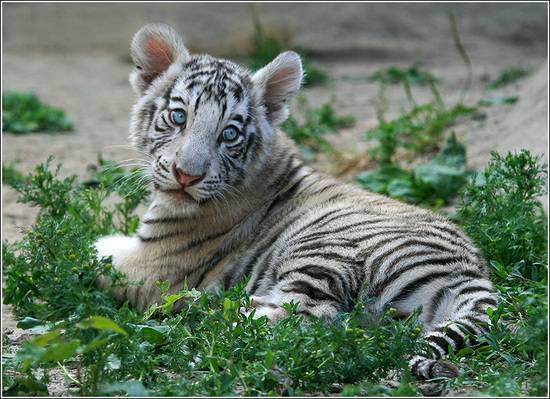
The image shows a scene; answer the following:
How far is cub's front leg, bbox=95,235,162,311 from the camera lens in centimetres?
576

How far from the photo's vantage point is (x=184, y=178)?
5.59 m

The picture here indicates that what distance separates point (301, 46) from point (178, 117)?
902cm

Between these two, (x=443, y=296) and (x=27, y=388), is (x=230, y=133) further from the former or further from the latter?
(x=27, y=388)

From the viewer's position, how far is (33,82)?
12.8 metres

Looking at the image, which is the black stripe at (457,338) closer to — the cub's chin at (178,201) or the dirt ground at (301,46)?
the cub's chin at (178,201)

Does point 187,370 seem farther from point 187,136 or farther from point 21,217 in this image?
point 21,217

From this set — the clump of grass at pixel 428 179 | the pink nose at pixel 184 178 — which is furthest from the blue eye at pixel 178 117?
the clump of grass at pixel 428 179

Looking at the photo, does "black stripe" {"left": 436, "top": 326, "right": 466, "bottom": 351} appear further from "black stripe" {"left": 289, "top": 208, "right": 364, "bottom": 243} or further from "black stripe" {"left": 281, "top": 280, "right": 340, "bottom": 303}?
"black stripe" {"left": 289, "top": 208, "right": 364, "bottom": 243}

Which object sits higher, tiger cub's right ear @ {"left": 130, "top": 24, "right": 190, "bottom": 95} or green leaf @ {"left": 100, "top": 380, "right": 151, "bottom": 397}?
tiger cub's right ear @ {"left": 130, "top": 24, "right": 190, "bottom": 95}

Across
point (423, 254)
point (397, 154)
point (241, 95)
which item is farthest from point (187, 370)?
point (397, 154)

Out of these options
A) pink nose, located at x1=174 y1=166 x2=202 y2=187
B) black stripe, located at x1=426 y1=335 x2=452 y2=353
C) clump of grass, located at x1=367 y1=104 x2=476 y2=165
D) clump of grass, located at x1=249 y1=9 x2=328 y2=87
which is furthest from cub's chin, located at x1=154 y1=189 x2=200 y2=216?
clump of grass, located at x1=249 y1=9 x2=328 y2=87

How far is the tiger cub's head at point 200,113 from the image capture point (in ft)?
18.6

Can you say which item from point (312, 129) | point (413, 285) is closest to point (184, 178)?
point (413, 285)

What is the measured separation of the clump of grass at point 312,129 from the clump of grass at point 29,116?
2.53 m
